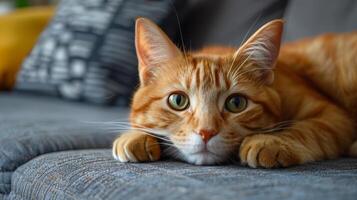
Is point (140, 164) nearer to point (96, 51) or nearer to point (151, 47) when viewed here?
point (151, 47)

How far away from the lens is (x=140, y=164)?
1193 millimetres

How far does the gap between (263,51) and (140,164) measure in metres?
0.41

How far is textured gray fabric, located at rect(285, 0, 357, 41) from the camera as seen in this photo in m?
1.77

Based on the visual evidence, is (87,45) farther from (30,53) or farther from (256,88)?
(256,88)

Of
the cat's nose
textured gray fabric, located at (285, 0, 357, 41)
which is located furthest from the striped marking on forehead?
textured gray fabric, located at (285, 0, 357, 41)

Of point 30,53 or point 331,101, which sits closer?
point 331,101

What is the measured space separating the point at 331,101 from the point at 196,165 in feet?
1.80

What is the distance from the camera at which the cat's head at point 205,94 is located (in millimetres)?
1182

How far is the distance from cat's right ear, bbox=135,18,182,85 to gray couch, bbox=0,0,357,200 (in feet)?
0.78

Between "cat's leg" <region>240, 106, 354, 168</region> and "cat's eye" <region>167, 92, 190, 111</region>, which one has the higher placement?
"cat's eye" <region>167, 92, 190, 111</region>

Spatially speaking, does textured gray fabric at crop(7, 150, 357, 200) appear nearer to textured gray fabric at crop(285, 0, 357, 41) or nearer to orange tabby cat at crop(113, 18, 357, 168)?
orange tabby cat at crop(113, 18, 357, 168)

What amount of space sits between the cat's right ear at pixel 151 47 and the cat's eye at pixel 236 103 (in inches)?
7.2

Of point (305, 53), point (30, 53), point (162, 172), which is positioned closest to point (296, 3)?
point (305, 53)

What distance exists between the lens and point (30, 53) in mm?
2508
